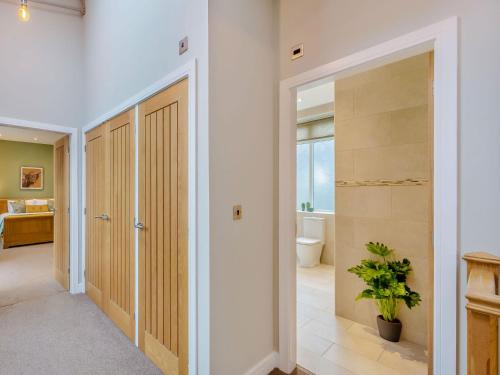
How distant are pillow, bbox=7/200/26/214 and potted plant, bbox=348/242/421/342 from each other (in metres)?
7.53

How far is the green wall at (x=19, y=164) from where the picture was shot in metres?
6.36

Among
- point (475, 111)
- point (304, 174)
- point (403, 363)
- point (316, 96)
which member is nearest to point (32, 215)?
point (304, 174)

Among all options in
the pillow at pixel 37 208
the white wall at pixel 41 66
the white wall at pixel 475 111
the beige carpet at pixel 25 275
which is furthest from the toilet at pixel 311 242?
the pillow at pixel 37 208

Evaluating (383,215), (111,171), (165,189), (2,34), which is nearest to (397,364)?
(383,215)

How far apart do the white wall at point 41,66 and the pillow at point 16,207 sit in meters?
4.53

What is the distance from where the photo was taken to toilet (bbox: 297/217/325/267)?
4.15m

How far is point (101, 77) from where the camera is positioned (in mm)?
2826

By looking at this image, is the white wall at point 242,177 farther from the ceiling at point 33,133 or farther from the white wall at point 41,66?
the ceiling at point 33,133

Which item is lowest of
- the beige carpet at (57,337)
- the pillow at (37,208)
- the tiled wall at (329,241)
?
the beige carpet at (57,337)

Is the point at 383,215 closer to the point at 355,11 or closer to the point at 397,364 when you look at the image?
the point at 397,364

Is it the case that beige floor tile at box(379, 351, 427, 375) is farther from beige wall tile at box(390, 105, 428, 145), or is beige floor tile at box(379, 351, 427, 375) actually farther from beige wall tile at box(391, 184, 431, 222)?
beige wall tile at box(390, 105, 428, 145)

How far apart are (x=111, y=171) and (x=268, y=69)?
1.83m

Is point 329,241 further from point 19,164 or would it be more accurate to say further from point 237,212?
point 19,164

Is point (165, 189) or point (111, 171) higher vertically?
point (111, 171)
